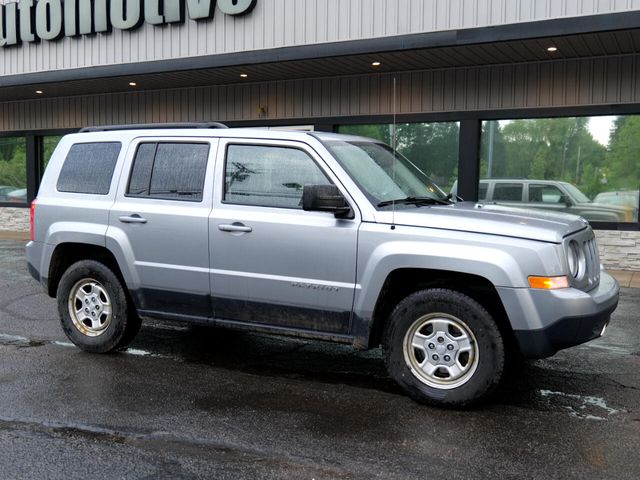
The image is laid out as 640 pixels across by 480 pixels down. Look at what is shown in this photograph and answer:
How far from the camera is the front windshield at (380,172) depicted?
5.16 metres

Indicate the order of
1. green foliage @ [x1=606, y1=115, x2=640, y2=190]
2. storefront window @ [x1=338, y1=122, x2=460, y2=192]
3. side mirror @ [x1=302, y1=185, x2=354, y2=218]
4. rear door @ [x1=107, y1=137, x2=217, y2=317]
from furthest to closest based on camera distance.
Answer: storefront window @ [x1=338, y1=122, x2=460, y2=192] < green foliage @ [x1=606, y1=115, x2=640, y2=190] < rear door @ [x1=107, y1=137, x2=217, y2=317] < side mirror @ [x1=302, y1=185, x2=354, y2=218]

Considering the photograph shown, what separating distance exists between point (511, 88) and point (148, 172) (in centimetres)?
813

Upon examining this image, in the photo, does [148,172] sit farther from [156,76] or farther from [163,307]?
[156,76]

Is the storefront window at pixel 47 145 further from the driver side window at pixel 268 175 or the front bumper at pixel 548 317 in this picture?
the front bumper at pixel 548 317

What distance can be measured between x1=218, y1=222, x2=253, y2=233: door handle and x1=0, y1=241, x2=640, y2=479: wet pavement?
117 cm

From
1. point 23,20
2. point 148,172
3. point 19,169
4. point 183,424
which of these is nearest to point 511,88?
point 148,172

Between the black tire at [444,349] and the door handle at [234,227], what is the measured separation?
1307 millimetres

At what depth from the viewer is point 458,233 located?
15.2ft

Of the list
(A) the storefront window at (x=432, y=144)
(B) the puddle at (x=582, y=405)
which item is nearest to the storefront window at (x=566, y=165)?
(A) the storefront window at (x=432, y=144)

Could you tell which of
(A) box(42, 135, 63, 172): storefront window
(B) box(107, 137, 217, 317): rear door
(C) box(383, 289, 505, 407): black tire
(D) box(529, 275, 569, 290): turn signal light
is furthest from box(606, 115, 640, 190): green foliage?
(A) box(42, 135, 63, 172): storefront window

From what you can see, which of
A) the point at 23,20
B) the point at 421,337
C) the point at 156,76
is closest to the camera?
the point at 421,337

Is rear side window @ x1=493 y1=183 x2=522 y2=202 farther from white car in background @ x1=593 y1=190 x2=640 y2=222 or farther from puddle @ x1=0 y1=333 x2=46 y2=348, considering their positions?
puddle @ x1=0 y1=333 x2=46 y2=348

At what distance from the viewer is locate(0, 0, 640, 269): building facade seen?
10531 millimetres

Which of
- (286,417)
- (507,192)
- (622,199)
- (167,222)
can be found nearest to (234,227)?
(167,222)
